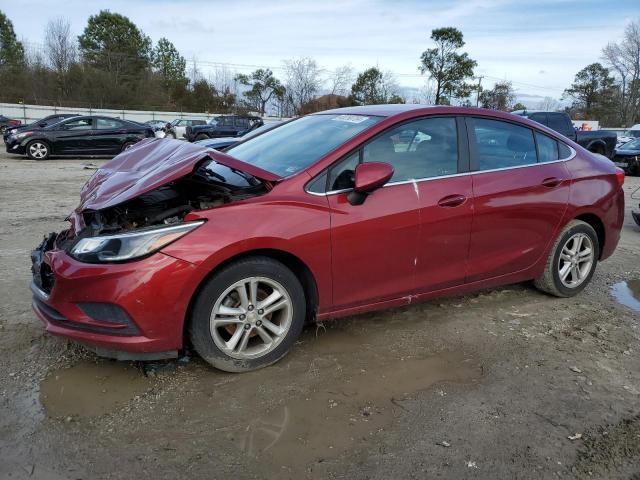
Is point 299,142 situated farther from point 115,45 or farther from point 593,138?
point 115,45

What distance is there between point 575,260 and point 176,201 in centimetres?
340

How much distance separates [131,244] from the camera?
2781 millimetres

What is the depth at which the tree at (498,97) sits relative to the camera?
53.3 meters

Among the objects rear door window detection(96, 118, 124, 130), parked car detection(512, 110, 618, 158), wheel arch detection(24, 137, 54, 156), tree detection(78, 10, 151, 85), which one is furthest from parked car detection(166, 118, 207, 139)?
tree detection(78, 10, 151, 85)

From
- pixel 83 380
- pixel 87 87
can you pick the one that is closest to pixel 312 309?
pixel 83 380

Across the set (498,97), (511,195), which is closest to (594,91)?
(498,97)

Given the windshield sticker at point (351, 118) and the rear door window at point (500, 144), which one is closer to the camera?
the windshield sticker at point (351, 118)

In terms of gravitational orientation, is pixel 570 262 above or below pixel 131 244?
below

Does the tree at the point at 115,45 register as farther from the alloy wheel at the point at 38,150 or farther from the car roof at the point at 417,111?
the car roof at the point at 417,111

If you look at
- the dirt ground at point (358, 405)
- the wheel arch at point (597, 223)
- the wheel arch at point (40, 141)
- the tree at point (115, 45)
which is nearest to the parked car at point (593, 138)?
the wheel arch at point (597, 223)

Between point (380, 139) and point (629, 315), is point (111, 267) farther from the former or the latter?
point (629, 315)

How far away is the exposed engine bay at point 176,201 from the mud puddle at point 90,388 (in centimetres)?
78

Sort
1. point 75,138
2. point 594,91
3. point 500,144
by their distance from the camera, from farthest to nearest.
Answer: point 594,91
point 75,138
point 500,144

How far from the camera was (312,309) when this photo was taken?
10.9 feet
